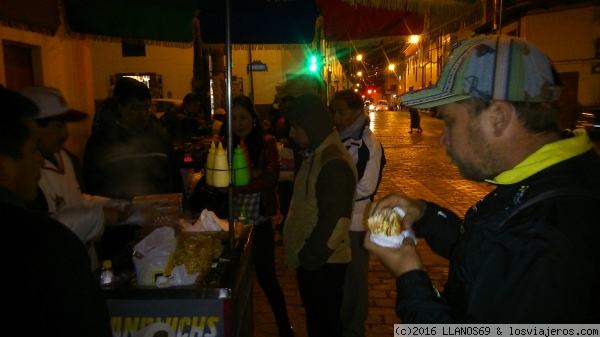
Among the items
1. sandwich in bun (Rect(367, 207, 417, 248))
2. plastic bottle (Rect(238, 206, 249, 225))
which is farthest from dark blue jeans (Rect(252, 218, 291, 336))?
sandwich in bun (Rect(367, 207, 417, 248))

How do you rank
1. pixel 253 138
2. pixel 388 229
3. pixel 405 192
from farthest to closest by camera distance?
1. pixel 405 192
2. pixel 253 138
3. pixel 388 229

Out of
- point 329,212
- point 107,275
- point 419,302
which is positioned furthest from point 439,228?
point 107,275

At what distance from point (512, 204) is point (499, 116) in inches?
12.2

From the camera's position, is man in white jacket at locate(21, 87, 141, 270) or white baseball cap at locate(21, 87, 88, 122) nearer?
man in white jacket at locate(21, 87, 141, 270)

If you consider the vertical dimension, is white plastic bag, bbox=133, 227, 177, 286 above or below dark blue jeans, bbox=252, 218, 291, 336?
above

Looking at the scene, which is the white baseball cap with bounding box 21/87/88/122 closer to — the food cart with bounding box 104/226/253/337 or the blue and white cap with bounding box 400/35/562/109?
the food cart with bounding box 104/226/253/337

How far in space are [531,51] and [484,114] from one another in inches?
10.1

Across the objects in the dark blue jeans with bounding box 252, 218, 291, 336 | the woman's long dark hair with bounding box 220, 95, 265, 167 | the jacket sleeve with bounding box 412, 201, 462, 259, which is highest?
the woman's long dark hair with bounding box 220, 95, 265, 167

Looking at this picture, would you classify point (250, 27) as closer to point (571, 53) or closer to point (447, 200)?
point (447, 200)

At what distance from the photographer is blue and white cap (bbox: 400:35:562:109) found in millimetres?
1508

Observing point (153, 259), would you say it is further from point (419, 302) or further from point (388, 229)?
point (419, 302)

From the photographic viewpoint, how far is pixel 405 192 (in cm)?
1017

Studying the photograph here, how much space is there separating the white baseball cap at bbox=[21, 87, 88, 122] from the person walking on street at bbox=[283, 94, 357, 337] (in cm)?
145

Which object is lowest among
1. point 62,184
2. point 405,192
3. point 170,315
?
point 405,192
